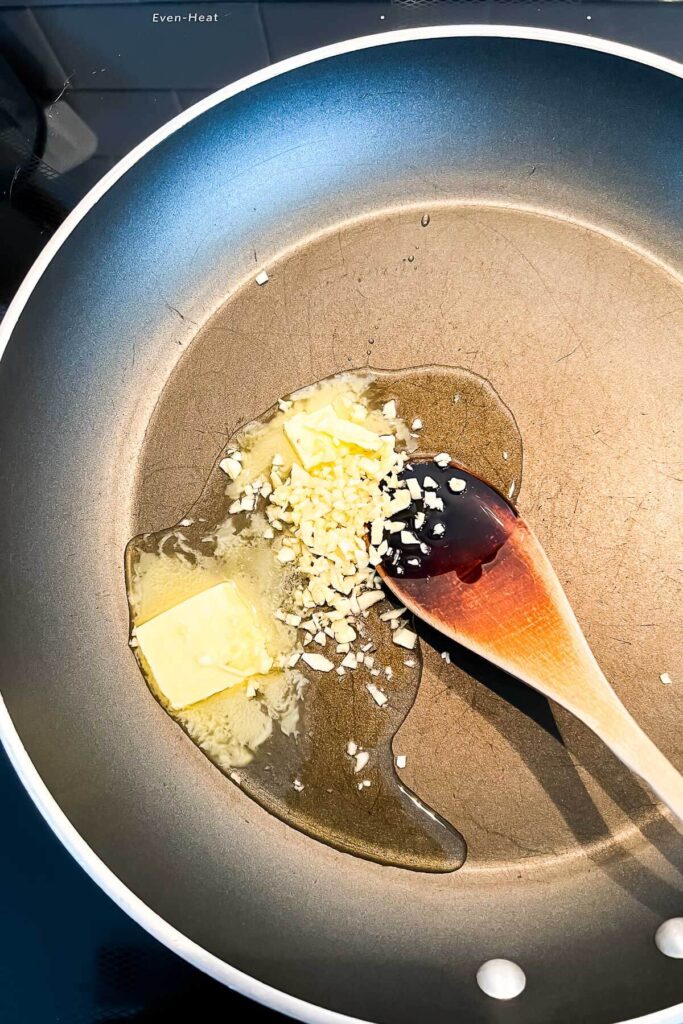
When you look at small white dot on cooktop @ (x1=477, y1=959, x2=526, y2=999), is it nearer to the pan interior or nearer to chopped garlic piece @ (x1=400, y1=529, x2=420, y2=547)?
the pan interior

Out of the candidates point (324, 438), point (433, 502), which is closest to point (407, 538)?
point (433, 502)

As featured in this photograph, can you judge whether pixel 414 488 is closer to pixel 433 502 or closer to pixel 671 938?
pixel 433 502

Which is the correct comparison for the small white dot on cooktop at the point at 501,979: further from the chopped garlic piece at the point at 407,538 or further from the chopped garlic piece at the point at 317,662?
the chopped garlic piece at the point at 407,538

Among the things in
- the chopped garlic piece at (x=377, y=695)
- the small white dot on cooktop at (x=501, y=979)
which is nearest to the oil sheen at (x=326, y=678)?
the chopped garlic piece at (x=377, y=695)

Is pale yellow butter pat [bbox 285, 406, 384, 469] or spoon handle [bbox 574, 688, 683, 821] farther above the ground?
pale yellow butter pat [bbox 285, 406, 384, 469]

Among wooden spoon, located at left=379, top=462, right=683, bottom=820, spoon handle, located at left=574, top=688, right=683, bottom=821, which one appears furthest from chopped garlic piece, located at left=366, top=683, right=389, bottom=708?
spoon handle, located at left=574, top=688, right=683, bottom=821

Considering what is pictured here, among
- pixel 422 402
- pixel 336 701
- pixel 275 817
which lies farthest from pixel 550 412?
pixel 275 817
